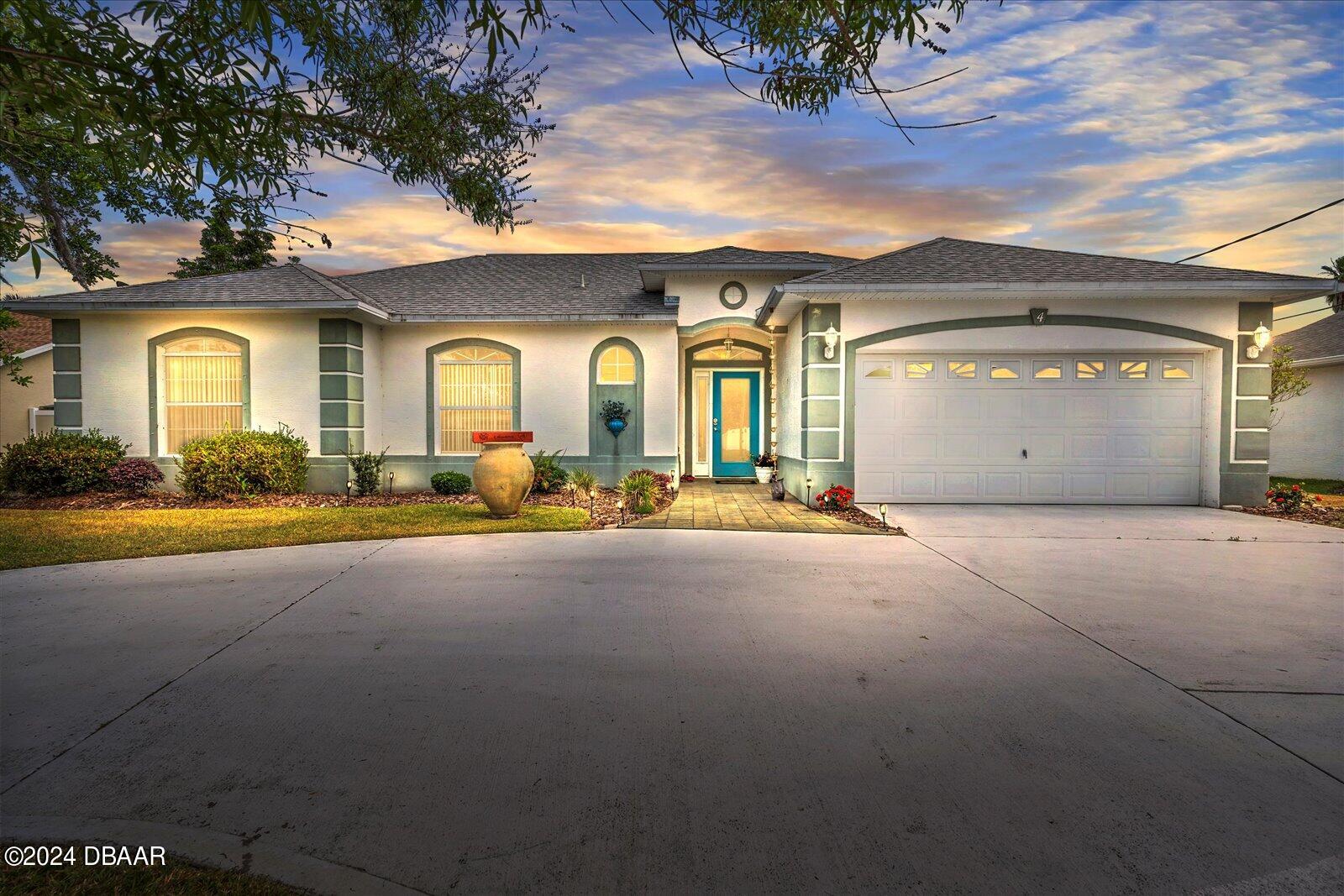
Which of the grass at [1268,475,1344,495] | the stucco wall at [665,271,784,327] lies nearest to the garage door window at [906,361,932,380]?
the stucco wall at [665,271,784,327]

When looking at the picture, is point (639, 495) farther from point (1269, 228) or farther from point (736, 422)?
point (1269, 228)

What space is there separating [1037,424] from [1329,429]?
10.9m

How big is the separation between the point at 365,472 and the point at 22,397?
12.9 meters

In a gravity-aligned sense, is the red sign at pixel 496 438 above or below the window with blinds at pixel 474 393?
below

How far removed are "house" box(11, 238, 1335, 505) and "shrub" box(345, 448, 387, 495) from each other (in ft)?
1.05

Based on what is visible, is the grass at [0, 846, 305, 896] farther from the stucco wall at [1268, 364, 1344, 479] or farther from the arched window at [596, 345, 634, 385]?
the stucco wall at [1268, 364, 1344, 479]

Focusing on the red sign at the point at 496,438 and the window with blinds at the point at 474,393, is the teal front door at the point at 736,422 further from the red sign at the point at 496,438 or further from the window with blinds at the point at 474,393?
the red sign at the point at 496,438

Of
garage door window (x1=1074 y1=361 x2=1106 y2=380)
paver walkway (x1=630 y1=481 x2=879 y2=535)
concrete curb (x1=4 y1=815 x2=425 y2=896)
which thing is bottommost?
paver walkway (x1=630 y1=481 x2=879 y2=535)

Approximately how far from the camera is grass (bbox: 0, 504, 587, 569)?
725cm

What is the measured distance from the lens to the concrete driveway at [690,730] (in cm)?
219

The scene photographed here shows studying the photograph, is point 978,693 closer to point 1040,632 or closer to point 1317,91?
point 1040,632

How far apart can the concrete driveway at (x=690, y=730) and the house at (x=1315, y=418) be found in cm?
1423

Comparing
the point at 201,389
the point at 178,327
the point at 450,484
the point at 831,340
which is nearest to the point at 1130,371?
the point at 831,340

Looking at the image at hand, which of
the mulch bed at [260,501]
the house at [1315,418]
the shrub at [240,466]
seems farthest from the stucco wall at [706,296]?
the house at [1315,418]
